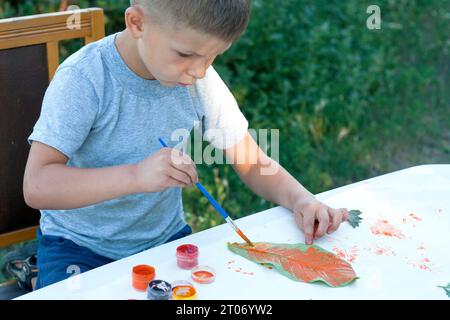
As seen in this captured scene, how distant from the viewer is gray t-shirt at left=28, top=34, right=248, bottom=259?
4.53ft

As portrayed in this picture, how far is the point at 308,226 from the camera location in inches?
53.1

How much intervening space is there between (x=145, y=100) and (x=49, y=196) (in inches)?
11.7

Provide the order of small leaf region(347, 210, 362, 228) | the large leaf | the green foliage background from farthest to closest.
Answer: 1. the green foliage background
2. small leaf region(347, 210, 362, 228)
3. the large leaf

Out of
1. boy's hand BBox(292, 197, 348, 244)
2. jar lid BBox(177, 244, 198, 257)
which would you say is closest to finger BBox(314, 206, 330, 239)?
boy's hand BBox(292, 197, 348, 244)

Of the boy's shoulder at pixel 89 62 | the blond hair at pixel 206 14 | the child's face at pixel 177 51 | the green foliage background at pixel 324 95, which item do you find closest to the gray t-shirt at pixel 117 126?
the boy's shoulder at pixel 89 62

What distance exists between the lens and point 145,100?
1.49 m

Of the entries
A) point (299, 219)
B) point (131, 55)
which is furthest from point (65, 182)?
point (299, 219)

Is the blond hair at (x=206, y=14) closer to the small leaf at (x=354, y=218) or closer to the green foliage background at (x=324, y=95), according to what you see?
the small leaf at (x=354, y=218)

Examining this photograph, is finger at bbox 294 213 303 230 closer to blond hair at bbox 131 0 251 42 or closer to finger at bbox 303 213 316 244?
finger at bbox 303 213 316 244

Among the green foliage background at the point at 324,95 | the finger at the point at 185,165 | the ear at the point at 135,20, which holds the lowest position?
the green foliage background at the point at 324,95

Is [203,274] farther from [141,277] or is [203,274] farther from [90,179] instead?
[90,179]

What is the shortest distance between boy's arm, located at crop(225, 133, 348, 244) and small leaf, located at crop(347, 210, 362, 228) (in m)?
0.01

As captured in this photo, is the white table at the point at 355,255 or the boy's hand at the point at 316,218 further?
the boy's hand at the point at 316,218

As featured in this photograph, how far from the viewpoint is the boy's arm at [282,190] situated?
1.36 meters
